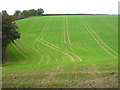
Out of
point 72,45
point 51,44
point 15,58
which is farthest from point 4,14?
point 72,45

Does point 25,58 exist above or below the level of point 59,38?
Answer: below

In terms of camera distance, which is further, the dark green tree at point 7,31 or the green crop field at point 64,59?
the dark green tree at point 7,31

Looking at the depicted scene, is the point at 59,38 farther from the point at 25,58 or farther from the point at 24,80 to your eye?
the point at 24,80

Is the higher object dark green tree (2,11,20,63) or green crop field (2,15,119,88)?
dark green tree (2,11,20,63)

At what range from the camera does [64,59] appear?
128ft

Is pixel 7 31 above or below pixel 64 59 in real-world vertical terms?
above

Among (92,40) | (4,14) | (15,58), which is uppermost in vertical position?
(4,14)

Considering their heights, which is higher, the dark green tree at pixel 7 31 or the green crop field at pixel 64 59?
the dark green tree at pixel 7 31

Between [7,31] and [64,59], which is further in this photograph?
[7,31]

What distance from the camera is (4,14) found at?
4278 cm

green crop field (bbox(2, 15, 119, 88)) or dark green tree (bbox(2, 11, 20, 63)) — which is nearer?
green crop field (bbox(2, 15, 119, 88))

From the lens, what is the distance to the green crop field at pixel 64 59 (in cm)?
1199

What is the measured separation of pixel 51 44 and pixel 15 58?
44.0 feet

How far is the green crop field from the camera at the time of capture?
39.3 ft
